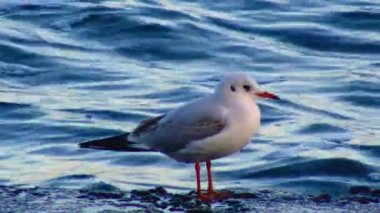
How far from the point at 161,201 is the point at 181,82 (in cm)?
452

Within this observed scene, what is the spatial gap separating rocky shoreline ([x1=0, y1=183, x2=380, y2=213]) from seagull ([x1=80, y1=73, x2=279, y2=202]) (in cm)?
18

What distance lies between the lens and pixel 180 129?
7898 mm

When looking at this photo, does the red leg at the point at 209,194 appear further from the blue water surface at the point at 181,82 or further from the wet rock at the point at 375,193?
the wet rock at the point at 375,193

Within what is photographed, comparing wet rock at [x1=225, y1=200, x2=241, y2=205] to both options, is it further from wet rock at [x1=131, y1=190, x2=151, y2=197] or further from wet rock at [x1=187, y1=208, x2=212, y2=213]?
wet rock at [x1=131, y1=190, x2=151, y2=197]

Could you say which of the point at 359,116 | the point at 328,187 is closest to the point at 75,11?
the point at 359,116

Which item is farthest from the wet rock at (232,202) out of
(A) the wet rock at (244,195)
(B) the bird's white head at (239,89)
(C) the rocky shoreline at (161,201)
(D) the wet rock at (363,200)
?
(D) the wet rock at (363,200)

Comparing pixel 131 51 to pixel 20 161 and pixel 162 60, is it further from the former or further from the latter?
pixel 20 161

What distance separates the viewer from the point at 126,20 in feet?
49.4

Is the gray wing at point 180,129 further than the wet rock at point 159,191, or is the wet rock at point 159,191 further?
the wet rock at point 159,191

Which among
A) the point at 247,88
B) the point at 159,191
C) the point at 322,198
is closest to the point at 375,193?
the point at 322,198

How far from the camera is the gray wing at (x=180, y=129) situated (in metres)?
7.76

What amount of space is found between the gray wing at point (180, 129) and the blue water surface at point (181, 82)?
0.43 m

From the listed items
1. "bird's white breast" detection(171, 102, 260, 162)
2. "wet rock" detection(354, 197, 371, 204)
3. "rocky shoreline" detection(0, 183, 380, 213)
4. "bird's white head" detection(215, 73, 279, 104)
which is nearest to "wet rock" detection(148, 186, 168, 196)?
"rocky shoreline" detection(0, 183, 380, 213)

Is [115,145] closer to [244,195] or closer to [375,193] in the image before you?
[244,195]
